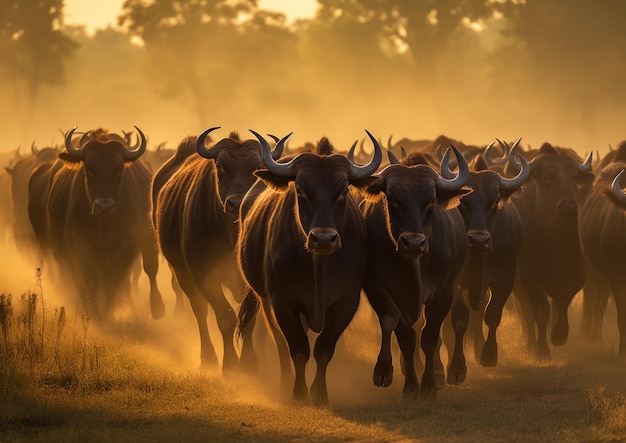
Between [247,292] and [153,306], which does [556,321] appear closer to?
[247,292]

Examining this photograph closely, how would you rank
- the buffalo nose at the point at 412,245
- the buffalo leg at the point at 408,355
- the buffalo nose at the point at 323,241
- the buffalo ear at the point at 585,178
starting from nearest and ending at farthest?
the buffalo nose at the point at 323,241 < the buffalo nose at the point at 412,245 < the buffalo leg at the point at 408,355 < the buffalo ear at the point at 585,178

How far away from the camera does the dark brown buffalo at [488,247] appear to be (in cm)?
1202

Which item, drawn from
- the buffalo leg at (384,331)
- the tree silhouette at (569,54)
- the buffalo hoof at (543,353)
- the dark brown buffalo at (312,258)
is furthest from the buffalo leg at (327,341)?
the tree silhouette at (569,54)

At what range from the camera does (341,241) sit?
1014 centimetres

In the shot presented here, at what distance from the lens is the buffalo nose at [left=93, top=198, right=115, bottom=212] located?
15812mm

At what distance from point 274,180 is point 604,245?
5.56 metres

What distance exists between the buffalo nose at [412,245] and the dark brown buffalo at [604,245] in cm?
394

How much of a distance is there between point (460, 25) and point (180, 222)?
60.4 m

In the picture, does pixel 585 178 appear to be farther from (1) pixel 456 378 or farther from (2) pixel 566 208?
(1) pixel 456 378

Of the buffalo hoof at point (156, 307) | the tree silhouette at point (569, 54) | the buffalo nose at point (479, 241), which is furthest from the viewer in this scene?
the tree silhouette at point (569, 54)

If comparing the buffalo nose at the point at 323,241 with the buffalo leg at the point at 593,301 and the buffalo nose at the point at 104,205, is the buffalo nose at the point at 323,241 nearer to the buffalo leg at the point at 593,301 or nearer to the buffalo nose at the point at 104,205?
the buffalo leg at the point at 593,301

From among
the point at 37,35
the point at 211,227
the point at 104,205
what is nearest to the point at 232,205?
the point at 211,227

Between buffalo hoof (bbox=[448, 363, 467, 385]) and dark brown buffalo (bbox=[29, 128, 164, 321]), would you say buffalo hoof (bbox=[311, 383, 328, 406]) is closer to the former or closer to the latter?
buffalo hoof (bbox=[448, 363, 467, 385])

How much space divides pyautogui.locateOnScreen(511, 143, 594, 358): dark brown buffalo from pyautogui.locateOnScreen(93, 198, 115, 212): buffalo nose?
539 centimetres
